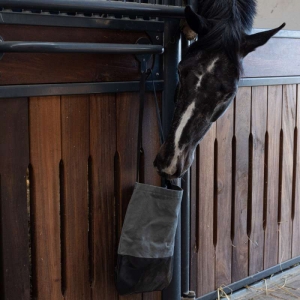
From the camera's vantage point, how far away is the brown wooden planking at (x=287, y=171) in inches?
103

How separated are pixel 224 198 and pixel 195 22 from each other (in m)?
0.87

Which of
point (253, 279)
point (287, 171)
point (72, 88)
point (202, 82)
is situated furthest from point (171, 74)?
point (253, 279)

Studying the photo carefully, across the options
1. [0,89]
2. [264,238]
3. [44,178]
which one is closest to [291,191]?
[264,238]

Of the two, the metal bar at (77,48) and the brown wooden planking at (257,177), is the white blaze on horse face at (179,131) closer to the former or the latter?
the metal bar at (77,48)

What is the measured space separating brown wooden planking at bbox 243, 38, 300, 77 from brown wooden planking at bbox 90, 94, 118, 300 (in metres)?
0.75

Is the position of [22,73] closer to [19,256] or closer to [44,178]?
[44,178]

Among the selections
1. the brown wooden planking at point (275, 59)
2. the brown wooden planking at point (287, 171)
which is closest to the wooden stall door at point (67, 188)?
the brown wooden planking at point (275, 59)

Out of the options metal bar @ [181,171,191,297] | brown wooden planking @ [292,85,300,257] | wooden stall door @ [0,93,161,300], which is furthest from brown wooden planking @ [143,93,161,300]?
brown wooden planking @ [292,85,300,257]

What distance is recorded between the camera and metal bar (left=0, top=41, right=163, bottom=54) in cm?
151

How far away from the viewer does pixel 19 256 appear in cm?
170

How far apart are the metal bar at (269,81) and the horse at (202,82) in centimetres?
56

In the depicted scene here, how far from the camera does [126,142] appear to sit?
6.38ft

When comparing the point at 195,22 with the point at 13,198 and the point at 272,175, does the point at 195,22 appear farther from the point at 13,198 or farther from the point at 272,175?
the point at 272,175

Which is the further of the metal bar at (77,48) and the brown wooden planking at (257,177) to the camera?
the brown wooden planking at (257,177)
